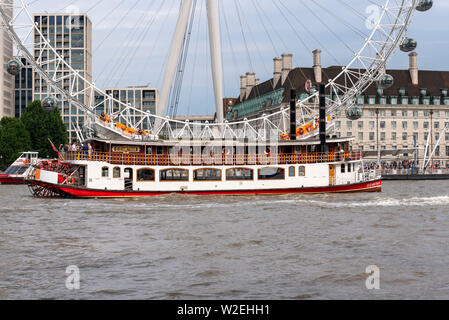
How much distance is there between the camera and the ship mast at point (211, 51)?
143 ft

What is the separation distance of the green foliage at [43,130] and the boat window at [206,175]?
55.4 metres

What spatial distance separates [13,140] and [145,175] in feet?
173

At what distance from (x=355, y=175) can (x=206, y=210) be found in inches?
779

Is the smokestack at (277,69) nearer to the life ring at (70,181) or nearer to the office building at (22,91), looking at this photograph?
the office building at (22,91)

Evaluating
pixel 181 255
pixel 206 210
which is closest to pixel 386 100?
pixel 206 210

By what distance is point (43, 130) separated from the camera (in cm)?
9231

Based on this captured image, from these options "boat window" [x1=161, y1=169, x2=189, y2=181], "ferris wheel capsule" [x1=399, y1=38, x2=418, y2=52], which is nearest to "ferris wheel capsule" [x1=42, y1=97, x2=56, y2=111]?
"boat window" [x1=161, y1=169, x2=189, y2=181]

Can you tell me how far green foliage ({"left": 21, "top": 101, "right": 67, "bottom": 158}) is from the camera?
92.6m

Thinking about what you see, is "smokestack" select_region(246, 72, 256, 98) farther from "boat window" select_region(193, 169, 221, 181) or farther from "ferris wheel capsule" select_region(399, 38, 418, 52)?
"boat window" select_region(193, 169, 221, 181)

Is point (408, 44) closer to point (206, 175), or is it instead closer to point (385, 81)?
point (385, 81)

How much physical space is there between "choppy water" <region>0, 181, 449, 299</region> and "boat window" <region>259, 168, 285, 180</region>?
13.4 metres

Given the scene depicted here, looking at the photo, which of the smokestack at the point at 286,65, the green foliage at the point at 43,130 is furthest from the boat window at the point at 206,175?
the smokestack at the point at 286,65

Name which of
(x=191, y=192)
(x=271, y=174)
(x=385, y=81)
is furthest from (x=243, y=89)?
(x=191, y=192)
